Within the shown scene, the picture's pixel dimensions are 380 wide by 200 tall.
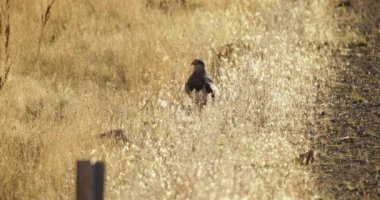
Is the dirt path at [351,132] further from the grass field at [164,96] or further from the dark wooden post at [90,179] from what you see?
the dark wooden post at [90,179]

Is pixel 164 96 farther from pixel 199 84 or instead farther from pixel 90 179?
pixel 90 179

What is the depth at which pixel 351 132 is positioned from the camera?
7.96 metres

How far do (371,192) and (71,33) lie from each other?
17.7 ft

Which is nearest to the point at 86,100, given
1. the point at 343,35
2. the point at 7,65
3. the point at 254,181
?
the point at 7,65

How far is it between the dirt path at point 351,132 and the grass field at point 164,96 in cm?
17

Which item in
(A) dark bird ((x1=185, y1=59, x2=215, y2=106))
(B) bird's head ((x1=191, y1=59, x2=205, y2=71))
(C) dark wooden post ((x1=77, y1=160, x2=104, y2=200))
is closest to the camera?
(C) dark wooden post ((x1=77, y1=160, x2=104, y2=200))

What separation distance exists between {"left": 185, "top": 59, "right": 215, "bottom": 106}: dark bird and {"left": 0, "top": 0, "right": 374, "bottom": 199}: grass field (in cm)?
9

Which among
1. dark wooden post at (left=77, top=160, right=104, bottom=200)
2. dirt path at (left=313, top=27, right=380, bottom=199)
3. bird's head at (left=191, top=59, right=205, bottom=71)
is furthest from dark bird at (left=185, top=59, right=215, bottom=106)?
dark wooden post at (left=77, top=160, right=104, bottom=200)

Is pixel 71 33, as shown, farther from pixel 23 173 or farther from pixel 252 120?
pixel 23 173

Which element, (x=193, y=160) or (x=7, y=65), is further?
(x=7, y=65)

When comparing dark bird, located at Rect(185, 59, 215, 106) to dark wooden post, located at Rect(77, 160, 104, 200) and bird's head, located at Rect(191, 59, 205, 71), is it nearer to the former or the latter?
bird's head, located at Rect(191, 59, 205, 71)

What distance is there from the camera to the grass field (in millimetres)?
6039

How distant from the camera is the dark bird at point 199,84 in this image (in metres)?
7.88

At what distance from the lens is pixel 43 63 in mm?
9766
